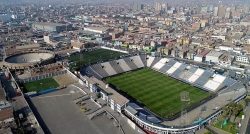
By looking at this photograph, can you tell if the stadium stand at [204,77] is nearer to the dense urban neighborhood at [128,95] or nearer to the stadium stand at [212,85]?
the dense urban neighborhood at [128,95]

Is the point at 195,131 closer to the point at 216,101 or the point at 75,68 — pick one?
the point at 216,101

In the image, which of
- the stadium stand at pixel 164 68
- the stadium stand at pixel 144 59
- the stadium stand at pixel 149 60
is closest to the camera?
the stadium stand at pixel 164 68

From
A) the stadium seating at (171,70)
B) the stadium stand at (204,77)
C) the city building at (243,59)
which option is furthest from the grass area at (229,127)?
the city building at (243,59)

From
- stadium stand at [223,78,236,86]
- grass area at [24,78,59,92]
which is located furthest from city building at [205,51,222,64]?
grass area at [24,78,59,92]

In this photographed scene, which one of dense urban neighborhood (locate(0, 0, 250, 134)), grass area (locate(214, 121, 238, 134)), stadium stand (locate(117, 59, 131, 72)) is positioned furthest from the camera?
stadium stand (locate(117, 59, 131, 72))

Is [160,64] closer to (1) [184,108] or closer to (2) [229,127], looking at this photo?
(1) [184,108]

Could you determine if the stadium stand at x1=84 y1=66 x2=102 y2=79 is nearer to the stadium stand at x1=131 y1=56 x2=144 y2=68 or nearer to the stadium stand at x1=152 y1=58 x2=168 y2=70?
the stadium stand at x1=131 y1=56 x2=144 y2=68
